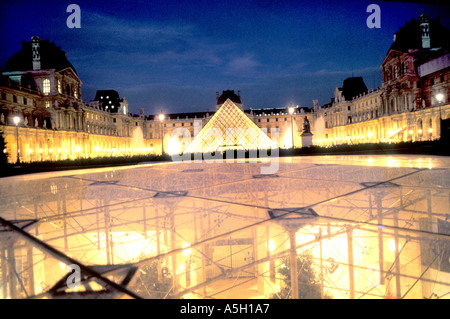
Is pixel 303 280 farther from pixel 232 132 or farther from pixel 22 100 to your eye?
pixel 22 100

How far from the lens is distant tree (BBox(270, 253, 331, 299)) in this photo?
1527 mm

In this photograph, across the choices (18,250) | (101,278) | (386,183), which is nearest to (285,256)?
(101,278)

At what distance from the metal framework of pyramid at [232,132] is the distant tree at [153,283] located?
28531 mm

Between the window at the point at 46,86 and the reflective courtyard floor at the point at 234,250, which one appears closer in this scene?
the reflective courtyard floor at the point at 234,250

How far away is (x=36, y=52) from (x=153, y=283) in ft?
149

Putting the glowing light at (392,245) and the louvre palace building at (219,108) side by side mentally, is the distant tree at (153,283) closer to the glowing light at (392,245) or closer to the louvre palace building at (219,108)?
the glowing light at (392,245)

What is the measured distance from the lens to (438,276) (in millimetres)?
1652

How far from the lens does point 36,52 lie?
35312 millimetres

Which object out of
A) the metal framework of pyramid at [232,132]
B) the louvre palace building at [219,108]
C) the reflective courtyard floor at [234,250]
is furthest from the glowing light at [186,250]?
the metal framework of pyramid at [232,132]

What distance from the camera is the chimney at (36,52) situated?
115ft

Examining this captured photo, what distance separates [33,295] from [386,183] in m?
6.12

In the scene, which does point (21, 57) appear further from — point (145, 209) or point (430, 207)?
point (430, 207)

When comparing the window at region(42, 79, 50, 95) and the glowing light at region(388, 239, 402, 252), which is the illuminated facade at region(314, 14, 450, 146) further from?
the window at region(42, 79, 50, 95)

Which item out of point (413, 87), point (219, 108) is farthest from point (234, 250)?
point (413, 87)
